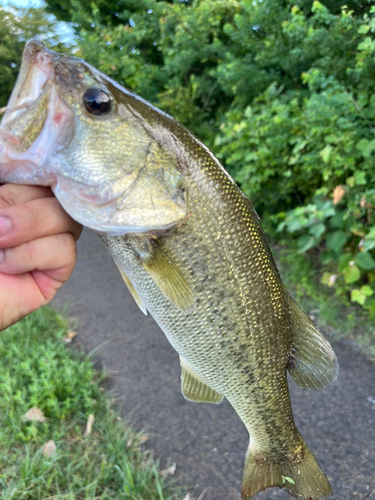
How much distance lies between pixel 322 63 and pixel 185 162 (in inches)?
118

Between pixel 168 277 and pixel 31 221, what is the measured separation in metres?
0.50

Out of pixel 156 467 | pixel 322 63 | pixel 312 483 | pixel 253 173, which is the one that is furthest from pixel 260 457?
pixel 322 63

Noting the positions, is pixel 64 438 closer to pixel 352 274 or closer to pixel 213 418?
pixel 213 418

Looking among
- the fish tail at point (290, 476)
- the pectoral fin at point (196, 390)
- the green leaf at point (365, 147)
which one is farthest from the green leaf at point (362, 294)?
the pectoral fin at point (196, 390)

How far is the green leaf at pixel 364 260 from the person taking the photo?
2.77 metres

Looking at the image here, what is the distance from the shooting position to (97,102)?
42.4 inches

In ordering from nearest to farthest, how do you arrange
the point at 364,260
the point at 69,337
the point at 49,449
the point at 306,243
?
the point at 49,449 < the point at 364,260 < the point at 306,243 < the point at 69,337

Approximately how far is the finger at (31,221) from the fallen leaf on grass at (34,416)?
1752mm

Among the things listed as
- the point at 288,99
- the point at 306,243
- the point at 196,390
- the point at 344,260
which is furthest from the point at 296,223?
the point at 196,390

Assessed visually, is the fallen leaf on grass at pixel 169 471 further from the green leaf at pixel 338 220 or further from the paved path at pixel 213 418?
the green leaf at pixel 338 220

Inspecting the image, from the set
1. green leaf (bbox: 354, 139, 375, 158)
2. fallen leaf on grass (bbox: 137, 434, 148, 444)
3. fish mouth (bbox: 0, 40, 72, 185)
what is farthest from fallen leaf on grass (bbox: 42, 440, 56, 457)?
green leaf (bbox: 354, 139, 375, 158)

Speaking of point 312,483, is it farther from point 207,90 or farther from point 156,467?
point 207,90

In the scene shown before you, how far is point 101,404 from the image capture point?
256 cm

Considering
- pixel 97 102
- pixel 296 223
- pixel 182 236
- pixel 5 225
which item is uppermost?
pixel 97 102
